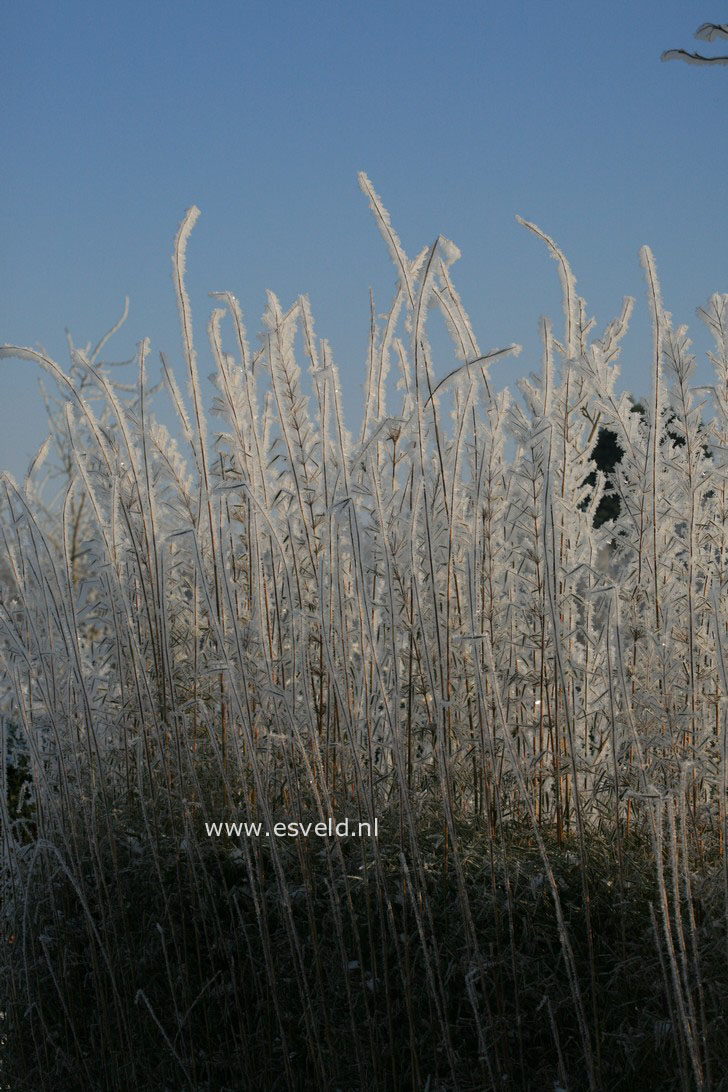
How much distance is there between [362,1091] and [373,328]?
131 centimetres

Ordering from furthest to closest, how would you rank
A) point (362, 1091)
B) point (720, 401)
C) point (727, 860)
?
point (720, 401), point (362, 1091), point (727, 860)

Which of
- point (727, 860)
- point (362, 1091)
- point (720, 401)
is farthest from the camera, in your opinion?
point (720, 401)

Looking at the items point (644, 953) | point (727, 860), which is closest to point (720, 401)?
point (727, 860)

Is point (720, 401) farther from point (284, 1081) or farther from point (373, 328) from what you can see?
point (284, 1081)

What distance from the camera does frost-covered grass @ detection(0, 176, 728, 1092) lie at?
161 centimetres

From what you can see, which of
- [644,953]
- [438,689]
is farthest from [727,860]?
[438,689]

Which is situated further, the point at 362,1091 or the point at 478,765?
the point at 478,765

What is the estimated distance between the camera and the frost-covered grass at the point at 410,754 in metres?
1.61

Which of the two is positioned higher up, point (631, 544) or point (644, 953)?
point (631, 544)

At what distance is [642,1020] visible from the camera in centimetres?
A: 162

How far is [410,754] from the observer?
1.72m

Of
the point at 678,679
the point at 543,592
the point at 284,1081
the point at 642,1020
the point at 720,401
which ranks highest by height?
the point at 720,401

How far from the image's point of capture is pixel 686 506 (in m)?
1.86

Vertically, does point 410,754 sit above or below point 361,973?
above
